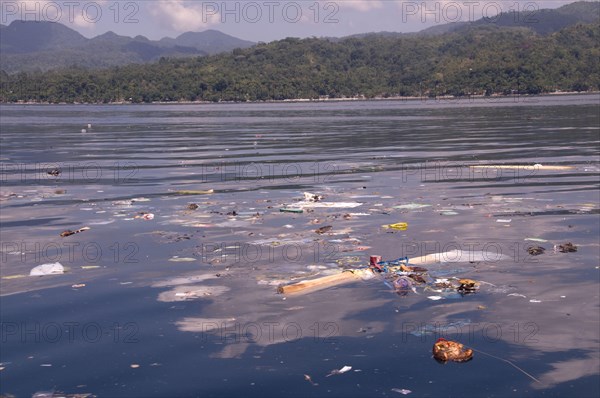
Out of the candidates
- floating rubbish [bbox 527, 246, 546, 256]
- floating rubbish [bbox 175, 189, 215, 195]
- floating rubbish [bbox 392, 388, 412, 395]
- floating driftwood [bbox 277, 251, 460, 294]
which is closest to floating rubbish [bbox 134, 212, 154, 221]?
floating rubbish [bbox 175, 189, 215, 195]

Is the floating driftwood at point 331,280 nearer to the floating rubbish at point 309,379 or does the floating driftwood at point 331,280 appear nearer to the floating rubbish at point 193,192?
the floating rubbish at point 309,379

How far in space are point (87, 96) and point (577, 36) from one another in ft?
313

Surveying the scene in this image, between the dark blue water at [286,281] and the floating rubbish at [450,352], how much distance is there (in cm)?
8

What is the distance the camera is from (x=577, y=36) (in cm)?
16238

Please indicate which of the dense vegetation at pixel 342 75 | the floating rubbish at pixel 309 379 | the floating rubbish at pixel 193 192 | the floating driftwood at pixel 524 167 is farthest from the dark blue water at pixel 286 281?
the dense vegetation at pixel 342 75

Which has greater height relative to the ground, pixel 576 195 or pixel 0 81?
pixel 0 81

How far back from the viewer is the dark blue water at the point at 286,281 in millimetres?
6121

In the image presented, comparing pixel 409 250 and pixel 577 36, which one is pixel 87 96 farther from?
pixel 409 250

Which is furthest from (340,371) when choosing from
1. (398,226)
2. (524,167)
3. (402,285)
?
(524,167)

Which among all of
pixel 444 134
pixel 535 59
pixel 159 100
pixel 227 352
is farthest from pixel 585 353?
pixel 159 100

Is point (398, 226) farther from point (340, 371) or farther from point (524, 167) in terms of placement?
point (524, 167)

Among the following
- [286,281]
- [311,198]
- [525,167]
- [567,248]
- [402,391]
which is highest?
[525,167]

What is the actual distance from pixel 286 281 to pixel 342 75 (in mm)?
151547

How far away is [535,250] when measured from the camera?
10.0 m
